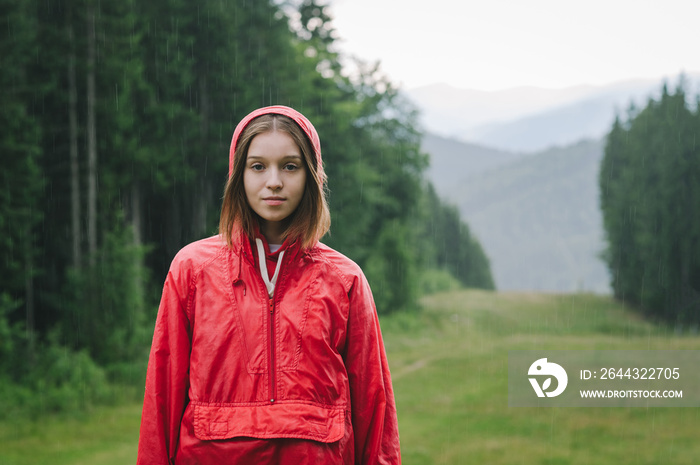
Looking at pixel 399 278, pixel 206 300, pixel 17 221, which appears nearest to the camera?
pixel 206 300

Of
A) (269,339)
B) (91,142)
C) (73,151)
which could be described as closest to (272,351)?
(269,339)

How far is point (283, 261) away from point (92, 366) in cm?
1180

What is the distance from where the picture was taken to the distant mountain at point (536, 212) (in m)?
129

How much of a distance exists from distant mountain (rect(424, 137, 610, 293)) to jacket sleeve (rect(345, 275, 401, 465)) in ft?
387

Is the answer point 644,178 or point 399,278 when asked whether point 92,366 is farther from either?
point 644,178

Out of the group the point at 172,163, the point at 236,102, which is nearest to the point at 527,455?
the point at 172,163

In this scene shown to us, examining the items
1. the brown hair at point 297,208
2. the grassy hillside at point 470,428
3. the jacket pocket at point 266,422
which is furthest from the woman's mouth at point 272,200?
the grassy hillside at point 470,428

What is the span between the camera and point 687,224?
33375 mm

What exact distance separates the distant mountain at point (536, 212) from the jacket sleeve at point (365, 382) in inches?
4644

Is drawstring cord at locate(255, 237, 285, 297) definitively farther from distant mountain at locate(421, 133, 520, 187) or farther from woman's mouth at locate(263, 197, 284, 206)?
distant mountain at locate(421, 133, 520, 187)

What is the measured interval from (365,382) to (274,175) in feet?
2.54

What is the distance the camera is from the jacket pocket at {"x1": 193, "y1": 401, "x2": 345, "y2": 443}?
2.02 m

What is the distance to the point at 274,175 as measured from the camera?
7.09 feet

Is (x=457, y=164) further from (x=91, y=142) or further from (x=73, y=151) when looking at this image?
(x=73, y=151)
